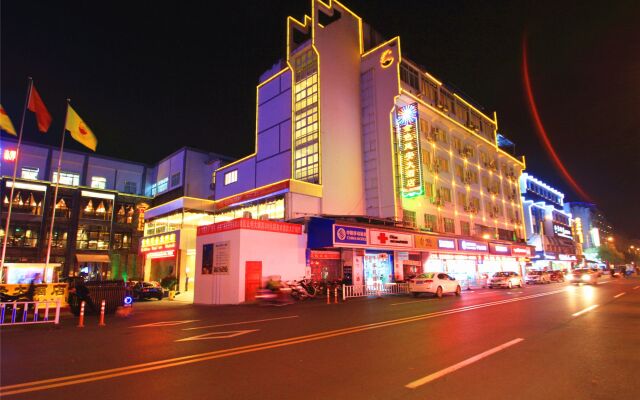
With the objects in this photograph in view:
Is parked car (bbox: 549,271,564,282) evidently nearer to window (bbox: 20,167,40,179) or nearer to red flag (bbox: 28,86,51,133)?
red flag (bbox: 28,86,51,133)

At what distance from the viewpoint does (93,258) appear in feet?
153

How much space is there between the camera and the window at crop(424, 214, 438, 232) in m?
37.5

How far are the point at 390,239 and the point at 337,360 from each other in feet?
74.2

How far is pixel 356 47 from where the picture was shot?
39.8 metres

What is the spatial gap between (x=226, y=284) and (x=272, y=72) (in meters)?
28.7

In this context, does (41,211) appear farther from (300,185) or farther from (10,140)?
(300,185)

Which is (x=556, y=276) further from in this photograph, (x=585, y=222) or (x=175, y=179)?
(x=585, y=222)

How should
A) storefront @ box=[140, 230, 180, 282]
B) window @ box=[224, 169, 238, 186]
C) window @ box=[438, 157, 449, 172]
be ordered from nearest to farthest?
storefront @ box=[140, 230, 180, 282], window @ box=[438, 157, 449, 172], window @ box=[224, 169, 238, 186]

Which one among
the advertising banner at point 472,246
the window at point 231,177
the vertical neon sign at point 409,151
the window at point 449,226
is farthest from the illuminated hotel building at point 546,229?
the window at point 231,177

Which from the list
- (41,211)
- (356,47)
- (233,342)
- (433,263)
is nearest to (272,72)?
(356,47)

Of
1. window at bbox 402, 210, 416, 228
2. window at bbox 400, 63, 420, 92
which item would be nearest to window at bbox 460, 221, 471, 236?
window at bbox 402, 210, 416, 228

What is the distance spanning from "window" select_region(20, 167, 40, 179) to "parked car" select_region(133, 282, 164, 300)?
102 ft

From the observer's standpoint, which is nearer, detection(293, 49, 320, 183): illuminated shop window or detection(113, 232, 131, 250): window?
detection(293, 49, 320, 183): illuminated shop window

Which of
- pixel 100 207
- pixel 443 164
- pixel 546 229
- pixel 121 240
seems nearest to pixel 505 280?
pixel 443 164
